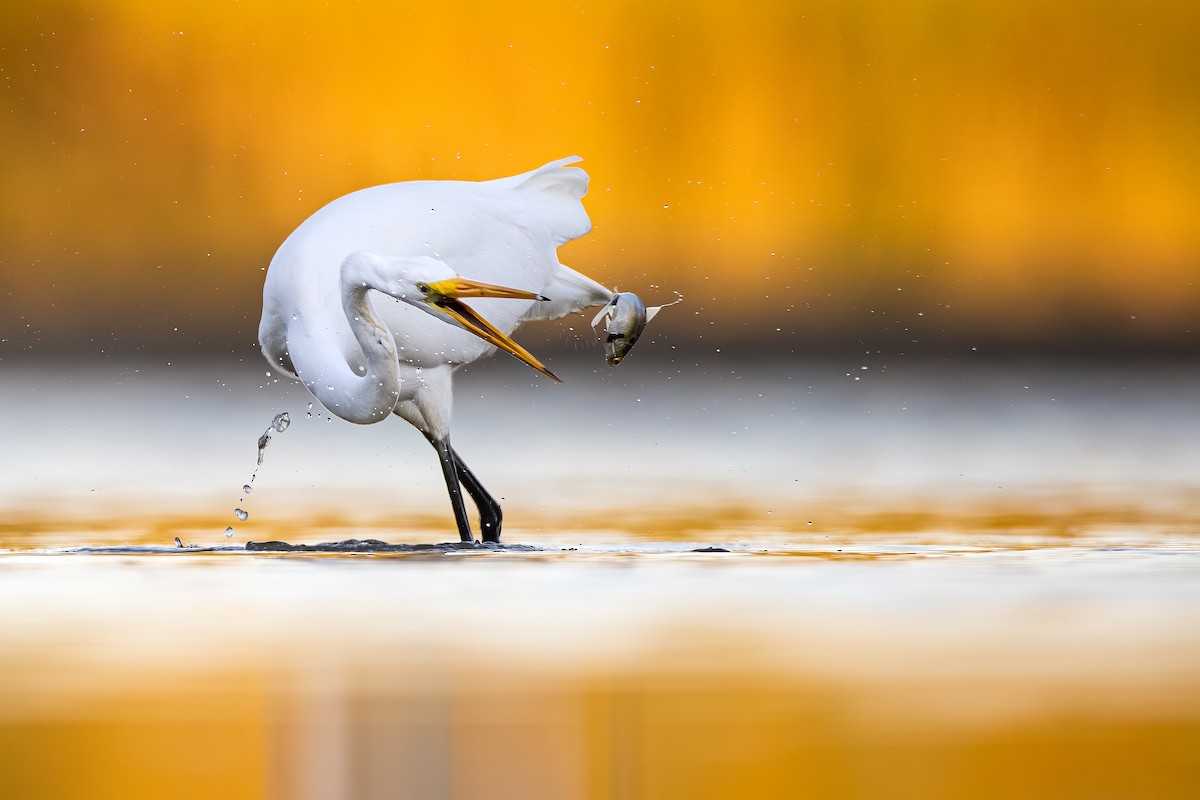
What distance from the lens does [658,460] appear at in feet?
37.1

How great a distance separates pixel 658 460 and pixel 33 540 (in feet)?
13.8

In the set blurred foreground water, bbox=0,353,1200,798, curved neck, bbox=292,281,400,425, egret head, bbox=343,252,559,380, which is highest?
egret head, bbox=343,252,559,380

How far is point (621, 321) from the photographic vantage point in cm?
828

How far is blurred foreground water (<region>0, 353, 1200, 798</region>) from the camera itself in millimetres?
3645

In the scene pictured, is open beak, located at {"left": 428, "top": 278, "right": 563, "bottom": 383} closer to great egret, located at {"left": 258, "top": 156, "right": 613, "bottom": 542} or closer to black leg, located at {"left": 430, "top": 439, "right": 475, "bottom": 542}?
great egret, located at {"left": 258, "top": 156, "right": 613, "bottom": 542}

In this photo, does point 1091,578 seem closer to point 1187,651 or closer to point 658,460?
point 1187,651

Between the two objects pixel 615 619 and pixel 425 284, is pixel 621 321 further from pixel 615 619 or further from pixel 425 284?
pixel 615 619

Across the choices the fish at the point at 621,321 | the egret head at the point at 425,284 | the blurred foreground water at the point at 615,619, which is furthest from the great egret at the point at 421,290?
the blurred foreground water at the point at 615,619

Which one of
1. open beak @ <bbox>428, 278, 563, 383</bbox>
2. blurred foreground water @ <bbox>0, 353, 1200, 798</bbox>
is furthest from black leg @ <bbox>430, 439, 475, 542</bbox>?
open beak @ <bbox>428, 278, 563, 383</bbox>

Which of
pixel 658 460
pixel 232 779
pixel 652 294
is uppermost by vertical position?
pixel 652 294

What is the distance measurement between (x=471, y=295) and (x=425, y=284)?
145 millimetres

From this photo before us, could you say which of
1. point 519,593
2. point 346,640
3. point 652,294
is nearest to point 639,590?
point 519,593

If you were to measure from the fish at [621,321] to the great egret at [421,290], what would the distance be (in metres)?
0.22

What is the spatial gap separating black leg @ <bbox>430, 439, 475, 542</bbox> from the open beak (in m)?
1.07
